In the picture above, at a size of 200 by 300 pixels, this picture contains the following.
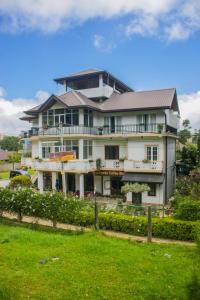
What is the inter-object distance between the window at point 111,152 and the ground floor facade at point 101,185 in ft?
5.82

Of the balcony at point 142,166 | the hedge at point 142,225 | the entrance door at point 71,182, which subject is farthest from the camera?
the entrance door at point 71,182

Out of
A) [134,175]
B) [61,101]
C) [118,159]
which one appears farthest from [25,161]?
[134,175]

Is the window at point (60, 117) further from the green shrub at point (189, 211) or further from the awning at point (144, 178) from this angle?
the green shrub at point (189, 211)

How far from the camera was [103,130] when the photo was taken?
24797mm

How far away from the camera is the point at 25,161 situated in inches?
1104

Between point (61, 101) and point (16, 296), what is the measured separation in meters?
18.8

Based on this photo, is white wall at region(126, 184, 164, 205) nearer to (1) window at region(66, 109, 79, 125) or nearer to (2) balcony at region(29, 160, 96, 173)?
(2) balcony at region(29, 160, 96, 173)

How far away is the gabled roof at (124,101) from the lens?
22.9m

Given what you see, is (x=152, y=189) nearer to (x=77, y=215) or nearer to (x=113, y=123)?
(x=113, y=123)

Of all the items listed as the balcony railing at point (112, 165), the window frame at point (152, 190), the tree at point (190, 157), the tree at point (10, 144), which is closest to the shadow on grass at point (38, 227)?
the balcony railing at point (112, 165)

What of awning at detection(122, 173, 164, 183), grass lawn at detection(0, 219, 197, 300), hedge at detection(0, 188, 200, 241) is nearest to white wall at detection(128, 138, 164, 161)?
awning at detection(122, 173, 164, 183)

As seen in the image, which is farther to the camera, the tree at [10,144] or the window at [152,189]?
the tree at [10,144]

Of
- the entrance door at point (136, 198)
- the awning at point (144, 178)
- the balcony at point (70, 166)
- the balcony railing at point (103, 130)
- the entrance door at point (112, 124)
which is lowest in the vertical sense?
the entrance door at point (136, 198)

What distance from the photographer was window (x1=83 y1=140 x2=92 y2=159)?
78.0 feet
